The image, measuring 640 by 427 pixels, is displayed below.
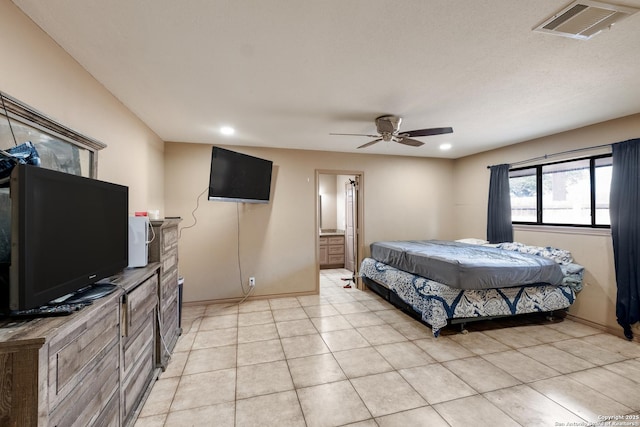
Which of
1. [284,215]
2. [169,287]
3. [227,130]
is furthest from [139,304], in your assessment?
[284,215]

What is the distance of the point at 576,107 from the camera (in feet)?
8.84

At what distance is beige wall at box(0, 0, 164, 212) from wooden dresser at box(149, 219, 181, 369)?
0.57 metres

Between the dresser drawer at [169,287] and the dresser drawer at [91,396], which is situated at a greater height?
the dresser drawer at [169,287]

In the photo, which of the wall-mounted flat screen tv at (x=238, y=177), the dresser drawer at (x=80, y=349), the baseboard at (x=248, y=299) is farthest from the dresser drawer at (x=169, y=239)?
the baseboard at (x=248, y=299)

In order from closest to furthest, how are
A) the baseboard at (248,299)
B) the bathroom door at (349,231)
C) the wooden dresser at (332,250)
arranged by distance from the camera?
the baseboard at (248,299), the bathroom door at (349,231), the wooden dresser at (332,250)

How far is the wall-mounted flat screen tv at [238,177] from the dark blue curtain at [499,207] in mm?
3611

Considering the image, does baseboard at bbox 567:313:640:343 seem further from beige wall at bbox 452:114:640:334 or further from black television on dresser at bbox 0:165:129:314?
black television on dresser at bbox 0:165:129:314

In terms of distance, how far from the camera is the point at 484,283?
2896 millimetres

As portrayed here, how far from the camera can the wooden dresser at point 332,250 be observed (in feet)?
21.1

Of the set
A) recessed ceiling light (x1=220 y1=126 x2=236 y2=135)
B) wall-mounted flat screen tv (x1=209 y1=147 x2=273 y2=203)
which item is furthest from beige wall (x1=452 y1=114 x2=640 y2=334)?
recessed ceiling light (x1=220 y1=126 x2=236 y2=135)

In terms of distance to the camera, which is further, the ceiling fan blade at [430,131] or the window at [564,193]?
the window at [564,193]

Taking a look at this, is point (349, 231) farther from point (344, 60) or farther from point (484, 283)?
point (344, 60)

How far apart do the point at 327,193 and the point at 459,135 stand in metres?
3.89

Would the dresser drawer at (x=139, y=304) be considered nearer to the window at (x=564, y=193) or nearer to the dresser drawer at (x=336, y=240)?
the dresser drawer at (x=336, y=240)
